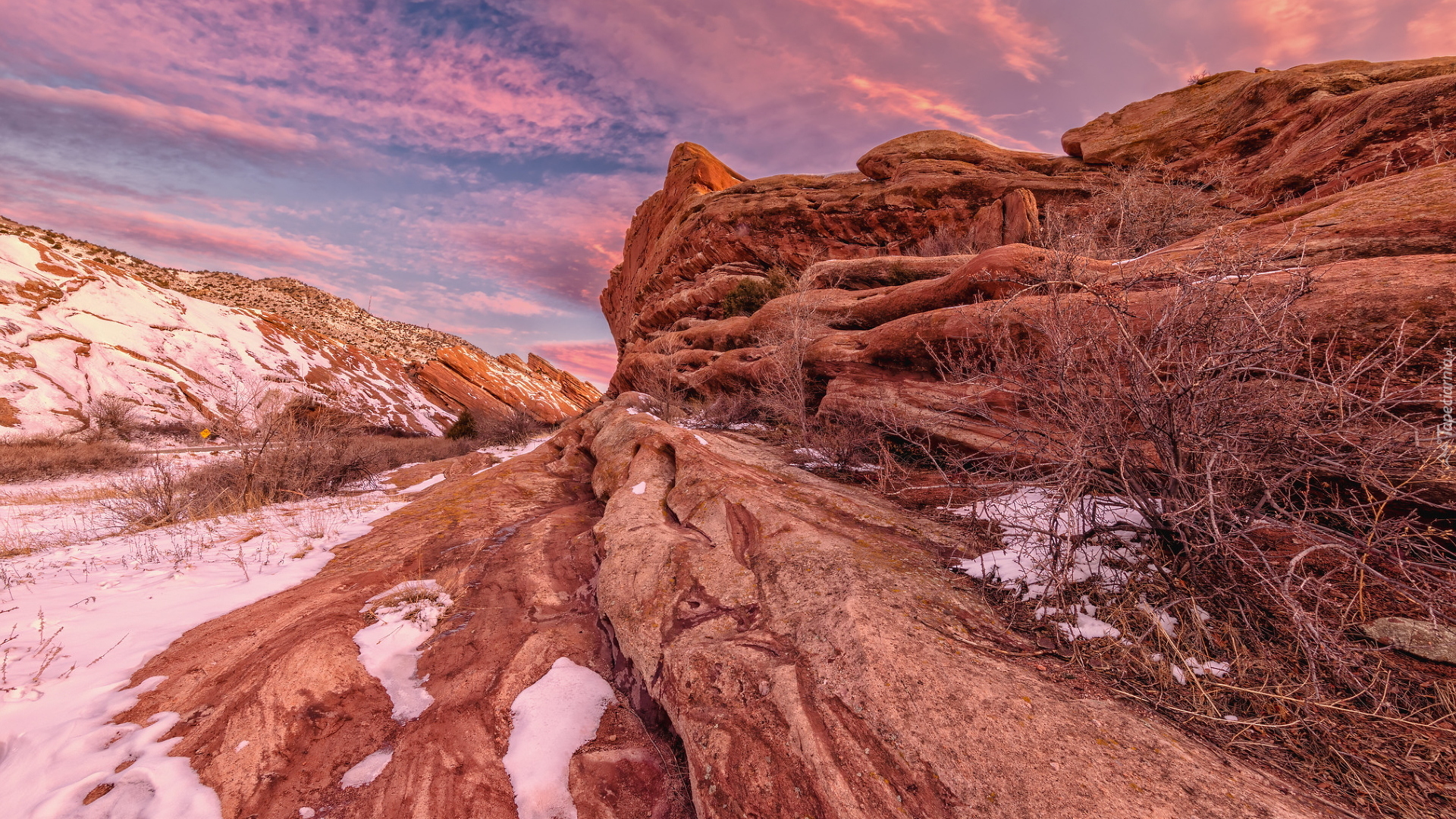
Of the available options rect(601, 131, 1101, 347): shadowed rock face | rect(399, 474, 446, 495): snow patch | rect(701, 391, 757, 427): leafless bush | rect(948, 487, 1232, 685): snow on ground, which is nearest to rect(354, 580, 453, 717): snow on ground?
rect(948, 487, 1232, 685): snow on ground

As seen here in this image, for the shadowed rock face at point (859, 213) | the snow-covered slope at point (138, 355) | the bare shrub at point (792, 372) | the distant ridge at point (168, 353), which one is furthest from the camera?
the shadowed rock face at point (859, 213)

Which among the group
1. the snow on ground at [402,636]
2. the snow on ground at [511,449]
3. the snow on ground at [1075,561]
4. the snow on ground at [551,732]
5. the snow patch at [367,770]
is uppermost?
the snow on ground at [1075,561]

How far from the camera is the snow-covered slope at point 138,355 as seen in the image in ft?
52.5

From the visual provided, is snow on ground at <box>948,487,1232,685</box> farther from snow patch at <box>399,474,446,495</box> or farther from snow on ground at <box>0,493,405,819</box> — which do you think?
snow patch at <box>399,474,446,495</box>

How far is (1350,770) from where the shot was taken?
1.87 meters

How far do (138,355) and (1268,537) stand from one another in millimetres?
33803

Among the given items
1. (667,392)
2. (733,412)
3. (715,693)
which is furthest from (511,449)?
(715,693)

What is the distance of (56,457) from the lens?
12836 mm

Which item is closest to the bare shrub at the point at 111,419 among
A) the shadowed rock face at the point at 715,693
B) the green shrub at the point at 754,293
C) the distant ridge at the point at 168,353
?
the distant ridge at the point at 168,353

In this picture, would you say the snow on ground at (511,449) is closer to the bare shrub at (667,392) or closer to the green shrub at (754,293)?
the bare shrub at (667,392)

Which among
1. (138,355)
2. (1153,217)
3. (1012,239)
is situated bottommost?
(138,355)

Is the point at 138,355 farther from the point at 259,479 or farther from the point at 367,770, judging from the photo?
the point at 367,770

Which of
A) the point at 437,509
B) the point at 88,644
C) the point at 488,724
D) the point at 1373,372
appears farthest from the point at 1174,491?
the point at 437,509

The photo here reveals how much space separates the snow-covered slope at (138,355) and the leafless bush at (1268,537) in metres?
14.8
